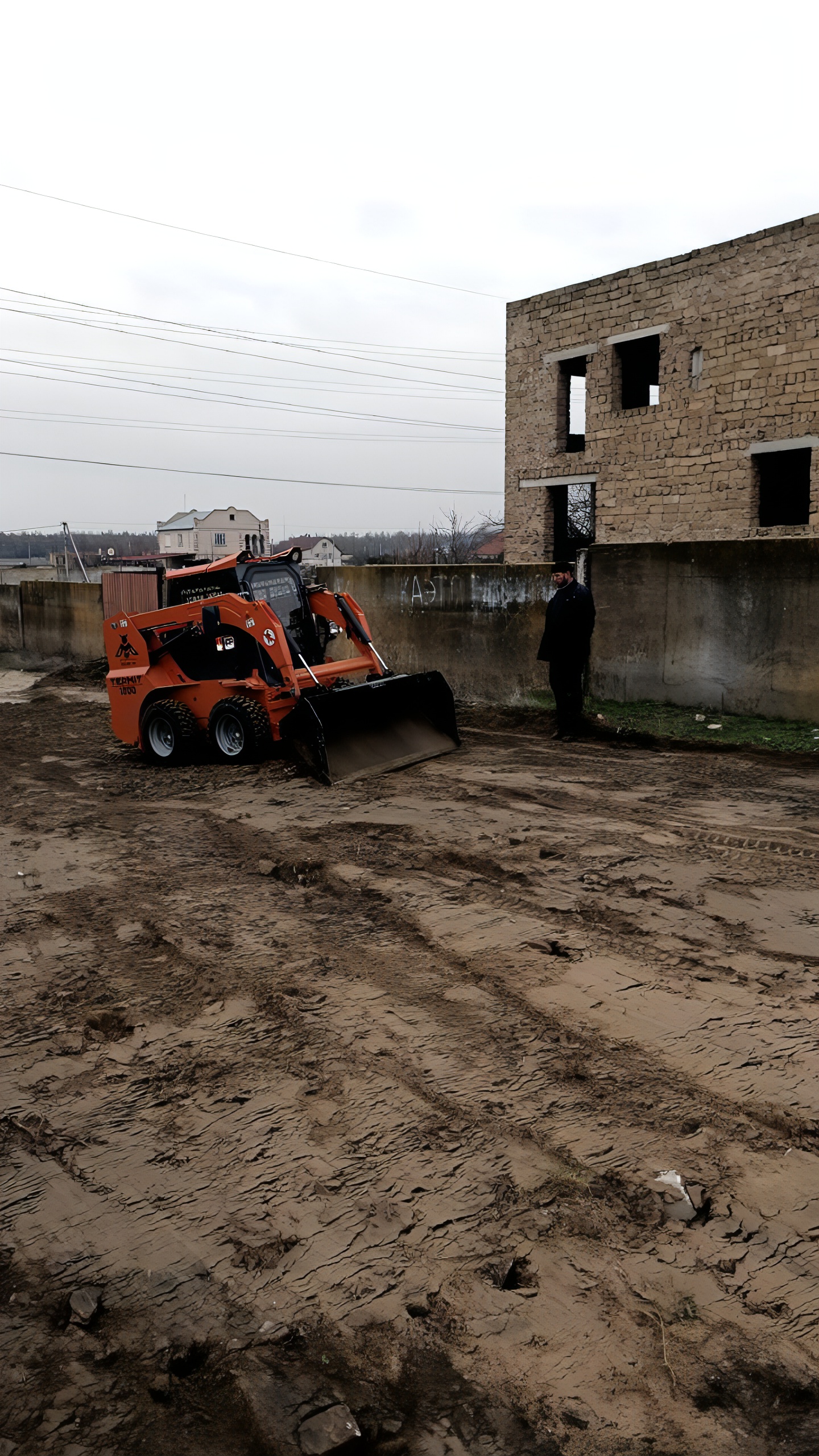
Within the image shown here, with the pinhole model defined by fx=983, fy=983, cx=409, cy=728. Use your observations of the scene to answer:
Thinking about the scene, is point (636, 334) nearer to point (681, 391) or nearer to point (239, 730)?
point (681, 391)

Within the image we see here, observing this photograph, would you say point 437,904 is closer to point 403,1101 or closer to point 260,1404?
point 403,1101

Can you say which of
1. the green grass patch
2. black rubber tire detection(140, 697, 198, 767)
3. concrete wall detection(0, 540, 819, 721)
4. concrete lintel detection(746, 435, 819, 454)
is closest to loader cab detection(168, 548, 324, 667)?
black rubber tire detection(140, 697, 198, 767)

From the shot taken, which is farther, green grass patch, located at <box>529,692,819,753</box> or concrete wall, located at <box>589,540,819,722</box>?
concrete wall, located at <box>589,540,819,722</box>

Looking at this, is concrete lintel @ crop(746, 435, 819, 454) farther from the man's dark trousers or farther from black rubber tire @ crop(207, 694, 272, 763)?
black rubber tire @ crop(207, 694, 272, 763)

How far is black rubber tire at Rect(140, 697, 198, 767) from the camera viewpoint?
9.62 m

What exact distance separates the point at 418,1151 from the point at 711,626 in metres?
8.15

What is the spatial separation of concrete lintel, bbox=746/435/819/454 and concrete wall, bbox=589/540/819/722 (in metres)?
7.95

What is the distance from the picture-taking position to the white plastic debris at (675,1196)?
292 cm

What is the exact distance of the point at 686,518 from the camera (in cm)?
1906

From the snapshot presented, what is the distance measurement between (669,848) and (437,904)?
1.74 m

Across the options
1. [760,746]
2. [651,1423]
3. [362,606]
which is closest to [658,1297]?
[651,1423]

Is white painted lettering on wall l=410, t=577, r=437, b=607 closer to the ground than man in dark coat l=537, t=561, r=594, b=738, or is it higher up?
higher up

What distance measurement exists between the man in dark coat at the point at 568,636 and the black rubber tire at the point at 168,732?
3615mm

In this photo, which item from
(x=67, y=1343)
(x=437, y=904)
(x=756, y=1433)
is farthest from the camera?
(x=437, y=904)
